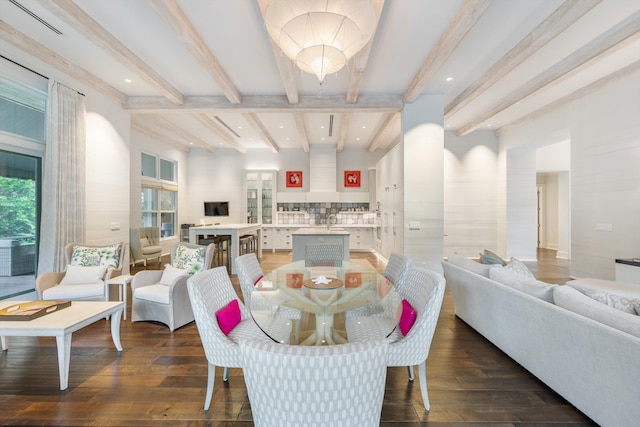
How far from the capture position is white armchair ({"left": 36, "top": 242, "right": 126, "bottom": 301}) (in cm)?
308

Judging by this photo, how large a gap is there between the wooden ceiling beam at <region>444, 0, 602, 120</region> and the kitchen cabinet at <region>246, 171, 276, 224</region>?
6106mm

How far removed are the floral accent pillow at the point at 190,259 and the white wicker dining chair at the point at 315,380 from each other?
2.74 meters

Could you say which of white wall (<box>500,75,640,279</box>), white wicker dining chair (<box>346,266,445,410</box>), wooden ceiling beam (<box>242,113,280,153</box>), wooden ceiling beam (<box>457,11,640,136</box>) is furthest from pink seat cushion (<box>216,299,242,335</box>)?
white wall (<box>500,75,640,279</box>)

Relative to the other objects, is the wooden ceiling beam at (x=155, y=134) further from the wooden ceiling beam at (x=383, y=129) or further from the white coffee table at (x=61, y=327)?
the wooden ceiling beam at (x=383, y=129)

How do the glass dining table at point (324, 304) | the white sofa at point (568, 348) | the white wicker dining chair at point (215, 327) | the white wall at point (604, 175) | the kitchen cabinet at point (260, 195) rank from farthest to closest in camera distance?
the kitchen cabinet at point (260, 195), the white wall at point (604, 175), the glass dining table at point (324, 304), the white wicker dining chair at point (215, 327), the white sofa at point (568, 348)

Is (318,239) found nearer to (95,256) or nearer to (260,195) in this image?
(95,256)

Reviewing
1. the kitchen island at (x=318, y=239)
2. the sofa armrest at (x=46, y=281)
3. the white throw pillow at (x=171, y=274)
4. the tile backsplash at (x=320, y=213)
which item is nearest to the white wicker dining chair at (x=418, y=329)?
the white throw pillow at (x=171, y=274)

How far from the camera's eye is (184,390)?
2.03m

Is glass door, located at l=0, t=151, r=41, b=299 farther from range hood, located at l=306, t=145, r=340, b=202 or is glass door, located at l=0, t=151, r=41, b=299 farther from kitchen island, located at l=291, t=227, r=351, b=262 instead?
range hood, located at l=306, t=145, r=340, b=202

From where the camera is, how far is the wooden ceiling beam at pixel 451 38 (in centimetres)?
269

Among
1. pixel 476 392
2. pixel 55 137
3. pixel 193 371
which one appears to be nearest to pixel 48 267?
pixel 55 137

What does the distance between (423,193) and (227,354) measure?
424 cm

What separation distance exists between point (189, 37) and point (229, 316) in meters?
3.03

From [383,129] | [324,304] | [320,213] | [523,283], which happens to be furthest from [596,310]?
[320,213]
